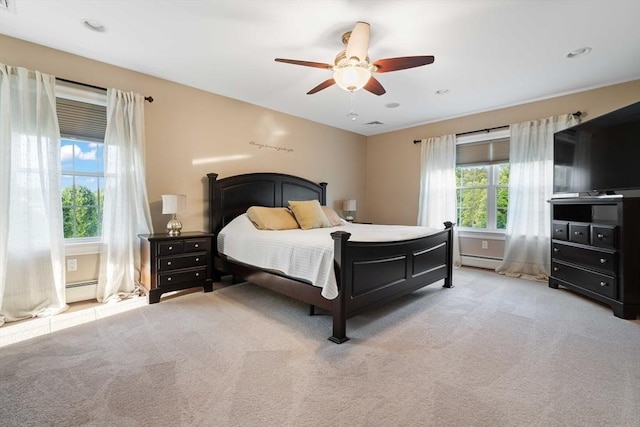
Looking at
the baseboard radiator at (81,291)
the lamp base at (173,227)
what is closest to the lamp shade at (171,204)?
the lamp base at (173,227)

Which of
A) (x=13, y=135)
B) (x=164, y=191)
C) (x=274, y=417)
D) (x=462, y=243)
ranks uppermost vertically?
(x=13, y=135)

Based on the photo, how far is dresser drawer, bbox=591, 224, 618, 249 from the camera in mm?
2826

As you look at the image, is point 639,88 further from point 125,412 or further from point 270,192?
point 125,412

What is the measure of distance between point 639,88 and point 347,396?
484 centimetres

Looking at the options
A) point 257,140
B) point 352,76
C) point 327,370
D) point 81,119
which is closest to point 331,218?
point 257,140

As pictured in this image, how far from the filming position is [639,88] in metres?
3.45

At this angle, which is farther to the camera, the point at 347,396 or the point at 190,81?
the point at 190,81

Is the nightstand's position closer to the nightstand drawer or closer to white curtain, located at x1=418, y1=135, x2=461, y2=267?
the nightstand drawer

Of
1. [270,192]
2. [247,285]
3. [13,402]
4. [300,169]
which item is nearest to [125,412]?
[13,402]

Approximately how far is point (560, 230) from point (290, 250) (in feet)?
11.0

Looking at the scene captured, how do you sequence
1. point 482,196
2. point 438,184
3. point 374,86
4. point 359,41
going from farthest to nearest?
point 438,184
point 482,196
point 374,86
point 359,41

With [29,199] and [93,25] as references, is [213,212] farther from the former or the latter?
[93,25]

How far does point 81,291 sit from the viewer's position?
303 cm

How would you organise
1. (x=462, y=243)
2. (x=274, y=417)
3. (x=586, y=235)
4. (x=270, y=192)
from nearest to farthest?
(x=274, y=417) → (x=586, y=235) → (x=270, y=192) → (x=462, y=243)
